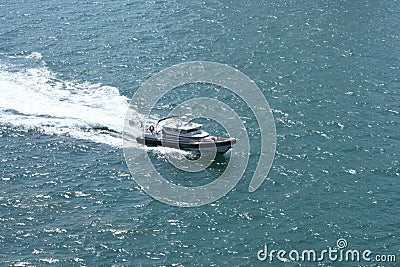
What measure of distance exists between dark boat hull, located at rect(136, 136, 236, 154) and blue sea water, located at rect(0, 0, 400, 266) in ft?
11.1

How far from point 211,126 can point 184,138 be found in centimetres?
840

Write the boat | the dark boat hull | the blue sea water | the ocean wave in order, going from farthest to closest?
the ocean wave
the boat
the dark boat hull
the blue sea water

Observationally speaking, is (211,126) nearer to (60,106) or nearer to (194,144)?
(194,144)

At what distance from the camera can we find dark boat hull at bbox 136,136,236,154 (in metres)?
113

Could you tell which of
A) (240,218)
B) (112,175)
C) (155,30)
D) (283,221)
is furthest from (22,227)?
(155,30)

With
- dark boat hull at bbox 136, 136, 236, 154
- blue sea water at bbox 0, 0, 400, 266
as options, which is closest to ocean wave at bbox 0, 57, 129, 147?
blue sea water at bbox 0, 0, 400, 266

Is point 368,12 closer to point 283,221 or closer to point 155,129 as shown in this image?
point 155,129

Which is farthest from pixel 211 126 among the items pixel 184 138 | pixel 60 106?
pixel 60 106

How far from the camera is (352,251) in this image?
300 feet

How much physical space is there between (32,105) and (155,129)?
2694cm

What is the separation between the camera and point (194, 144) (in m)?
115

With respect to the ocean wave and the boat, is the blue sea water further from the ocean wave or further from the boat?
the boat

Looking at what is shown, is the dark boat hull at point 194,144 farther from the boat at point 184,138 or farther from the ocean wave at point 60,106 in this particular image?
the ocean wave at point 60,106

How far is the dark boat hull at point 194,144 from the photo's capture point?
4456 inches
